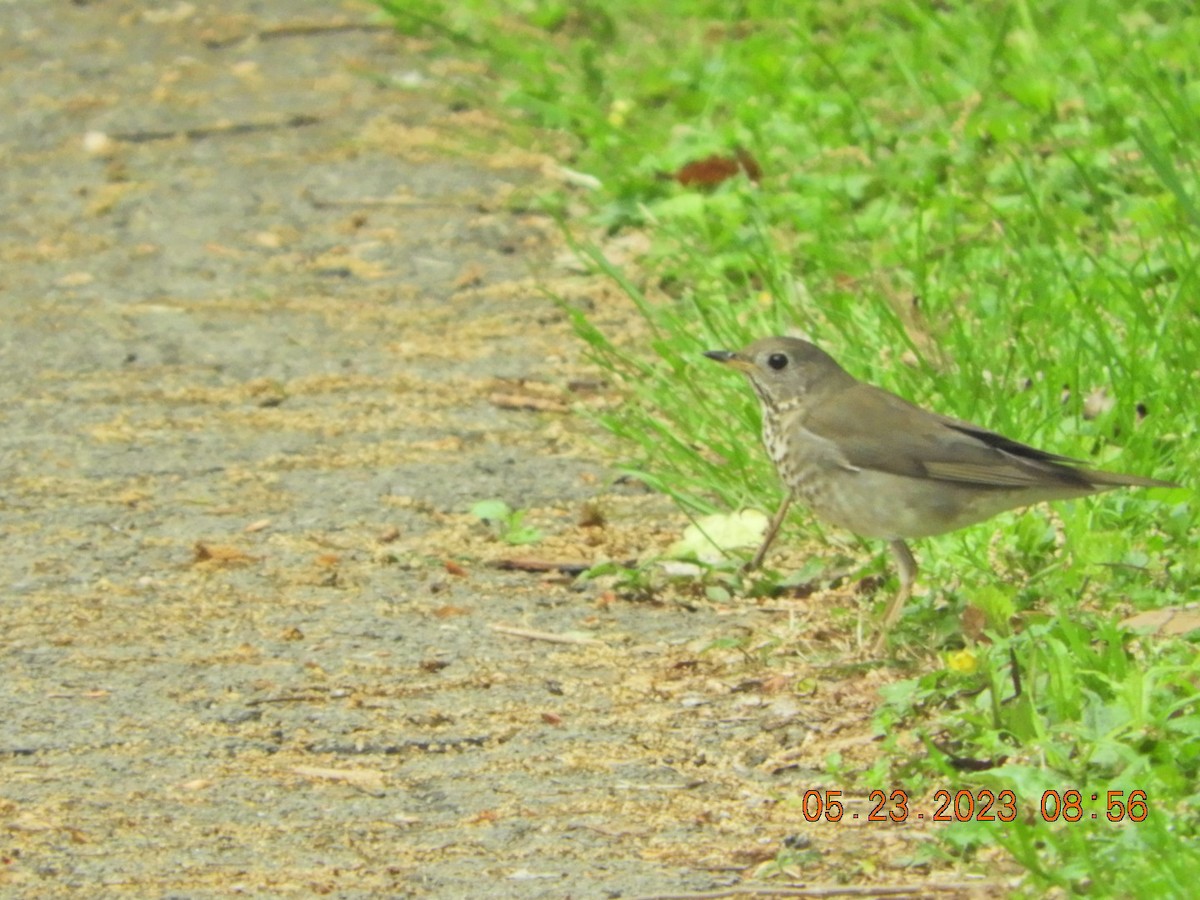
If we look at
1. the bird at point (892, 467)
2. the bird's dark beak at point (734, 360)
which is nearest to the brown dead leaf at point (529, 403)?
the bird's dark beak at point (734, 360)

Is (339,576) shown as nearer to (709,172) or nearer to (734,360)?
(734,360)

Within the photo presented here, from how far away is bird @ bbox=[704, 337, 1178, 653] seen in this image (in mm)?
4324

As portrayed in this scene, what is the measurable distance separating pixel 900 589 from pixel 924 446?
1.16 feet

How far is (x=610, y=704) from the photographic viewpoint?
4211 mm

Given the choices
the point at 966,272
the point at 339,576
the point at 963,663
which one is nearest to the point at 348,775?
the point at 339,576

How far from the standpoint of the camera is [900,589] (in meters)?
4.46

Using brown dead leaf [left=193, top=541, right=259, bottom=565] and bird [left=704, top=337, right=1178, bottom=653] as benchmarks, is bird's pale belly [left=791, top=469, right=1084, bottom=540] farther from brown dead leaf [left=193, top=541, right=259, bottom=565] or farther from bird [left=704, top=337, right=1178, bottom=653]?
brown dead leaf [left=193, top=541, right=259, bottom=565]

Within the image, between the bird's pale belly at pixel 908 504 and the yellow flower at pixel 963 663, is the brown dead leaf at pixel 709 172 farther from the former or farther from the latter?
the yellow flower at pixel 963 663

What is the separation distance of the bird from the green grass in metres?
0.19

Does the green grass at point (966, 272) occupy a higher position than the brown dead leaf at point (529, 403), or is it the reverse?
the green grass at point (966, 272)

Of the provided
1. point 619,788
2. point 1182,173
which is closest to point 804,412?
point 619,788

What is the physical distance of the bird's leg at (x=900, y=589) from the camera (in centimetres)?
432

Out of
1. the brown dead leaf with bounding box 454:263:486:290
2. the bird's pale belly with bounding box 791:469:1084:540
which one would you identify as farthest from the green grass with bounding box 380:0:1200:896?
the brown dead leaf with bounding box 454:263:486:290

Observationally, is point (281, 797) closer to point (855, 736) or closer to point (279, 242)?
point (855, 736)
